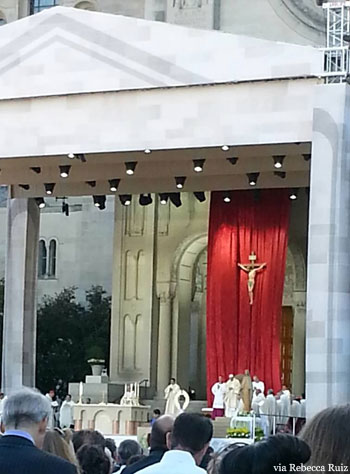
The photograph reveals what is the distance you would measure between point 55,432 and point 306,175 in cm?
2662

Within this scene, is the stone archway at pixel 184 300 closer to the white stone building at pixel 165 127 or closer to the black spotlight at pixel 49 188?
the white stone building at pixel 165 127

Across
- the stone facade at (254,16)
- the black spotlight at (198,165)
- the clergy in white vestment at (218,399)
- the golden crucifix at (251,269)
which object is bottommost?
the clergy in white vestment at (218,399)

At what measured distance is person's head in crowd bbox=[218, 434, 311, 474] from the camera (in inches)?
171

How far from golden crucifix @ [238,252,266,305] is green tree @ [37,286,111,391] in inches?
296

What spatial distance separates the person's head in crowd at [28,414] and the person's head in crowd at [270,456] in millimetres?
1201

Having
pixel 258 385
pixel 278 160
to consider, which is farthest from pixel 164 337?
pixel 278 160

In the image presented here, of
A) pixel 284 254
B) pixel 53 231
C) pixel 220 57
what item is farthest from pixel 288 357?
pixel 220 57

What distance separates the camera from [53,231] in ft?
147

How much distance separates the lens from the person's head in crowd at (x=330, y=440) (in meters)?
4.31

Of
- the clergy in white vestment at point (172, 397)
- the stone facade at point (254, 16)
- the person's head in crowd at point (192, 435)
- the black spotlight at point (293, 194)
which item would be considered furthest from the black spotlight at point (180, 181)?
the person's head in crowd at point (192, 435)

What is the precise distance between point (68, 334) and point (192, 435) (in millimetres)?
36693

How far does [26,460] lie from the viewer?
517 centimetres

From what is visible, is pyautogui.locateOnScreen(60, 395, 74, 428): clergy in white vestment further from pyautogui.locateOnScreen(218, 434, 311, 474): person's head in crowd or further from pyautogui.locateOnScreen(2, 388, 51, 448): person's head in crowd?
pyautogui.locateOnScreen(218, 434, 311, 474): person's head in crowd

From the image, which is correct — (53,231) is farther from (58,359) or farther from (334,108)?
(334,108)
